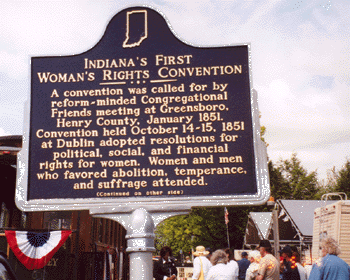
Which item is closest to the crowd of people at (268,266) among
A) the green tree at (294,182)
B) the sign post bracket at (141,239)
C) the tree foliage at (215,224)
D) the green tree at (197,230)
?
the sign post bracket at (141,239)

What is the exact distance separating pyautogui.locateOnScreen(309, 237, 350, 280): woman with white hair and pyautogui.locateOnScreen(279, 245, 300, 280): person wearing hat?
2.62 metres

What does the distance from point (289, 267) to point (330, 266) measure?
3020mm

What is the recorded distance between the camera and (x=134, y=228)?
5090 mm

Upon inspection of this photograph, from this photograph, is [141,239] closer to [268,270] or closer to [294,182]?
[268,270]

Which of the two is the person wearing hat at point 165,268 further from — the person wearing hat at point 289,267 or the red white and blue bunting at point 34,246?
the red white and blue bunting at point 34,246

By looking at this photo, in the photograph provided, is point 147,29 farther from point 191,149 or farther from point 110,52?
point 191,149

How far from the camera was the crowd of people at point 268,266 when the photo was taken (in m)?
5.56

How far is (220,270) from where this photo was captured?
21.4 ft

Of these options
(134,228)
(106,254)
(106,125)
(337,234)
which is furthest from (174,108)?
(106,254)

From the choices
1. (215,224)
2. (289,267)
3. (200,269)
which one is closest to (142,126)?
(200,269)

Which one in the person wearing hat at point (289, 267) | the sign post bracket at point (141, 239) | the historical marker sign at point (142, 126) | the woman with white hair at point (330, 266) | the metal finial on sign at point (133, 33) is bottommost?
the person wearing hat at point (289, 267)

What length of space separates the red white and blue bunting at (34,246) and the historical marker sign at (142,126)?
5.69m

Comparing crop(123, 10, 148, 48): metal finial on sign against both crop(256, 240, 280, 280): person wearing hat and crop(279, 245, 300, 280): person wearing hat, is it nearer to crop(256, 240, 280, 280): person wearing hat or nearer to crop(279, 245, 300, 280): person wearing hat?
crop(256, 240, 280, 280): person wearing hat

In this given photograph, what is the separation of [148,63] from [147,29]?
55cm
